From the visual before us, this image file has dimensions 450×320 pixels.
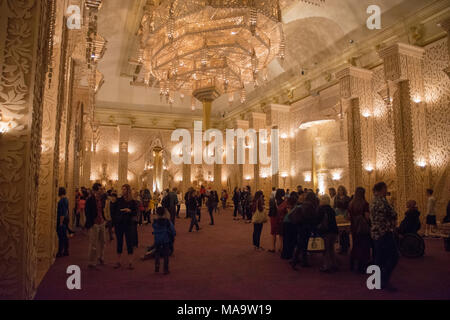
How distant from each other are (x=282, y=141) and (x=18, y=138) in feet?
45.3

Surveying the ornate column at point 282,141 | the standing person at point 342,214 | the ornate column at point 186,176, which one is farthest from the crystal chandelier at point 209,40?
the ornate column at point 186,176

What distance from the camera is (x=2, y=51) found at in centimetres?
320

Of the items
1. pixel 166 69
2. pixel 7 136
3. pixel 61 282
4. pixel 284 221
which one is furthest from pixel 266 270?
pixel 166 69

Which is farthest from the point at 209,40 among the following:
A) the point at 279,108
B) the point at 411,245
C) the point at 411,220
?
the point at 411,245

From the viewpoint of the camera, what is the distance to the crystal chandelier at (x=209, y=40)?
7887 millimetres

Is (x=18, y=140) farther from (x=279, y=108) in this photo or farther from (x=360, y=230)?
(x=279, y=108)

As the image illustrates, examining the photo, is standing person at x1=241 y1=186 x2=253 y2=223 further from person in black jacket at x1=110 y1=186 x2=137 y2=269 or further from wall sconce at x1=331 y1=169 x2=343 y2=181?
person in black jacket at x1=110 y1=186 x2=137 y2=269

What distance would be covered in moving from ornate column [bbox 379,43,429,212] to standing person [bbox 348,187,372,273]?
5022 mm

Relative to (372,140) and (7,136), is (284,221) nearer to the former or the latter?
(7,136)

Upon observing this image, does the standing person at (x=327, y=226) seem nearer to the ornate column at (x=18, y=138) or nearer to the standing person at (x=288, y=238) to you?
the standing person at (x=288, y=238)

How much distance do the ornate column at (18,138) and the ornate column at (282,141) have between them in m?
13.1

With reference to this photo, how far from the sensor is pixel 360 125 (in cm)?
1055

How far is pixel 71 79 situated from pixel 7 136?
529 cm
